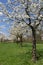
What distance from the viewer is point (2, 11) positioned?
29234mm

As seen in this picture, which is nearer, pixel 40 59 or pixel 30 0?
pixel 30 0

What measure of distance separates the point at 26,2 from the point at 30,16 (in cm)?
200

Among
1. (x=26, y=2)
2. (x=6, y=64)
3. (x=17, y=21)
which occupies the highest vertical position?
(x=26, y=2)

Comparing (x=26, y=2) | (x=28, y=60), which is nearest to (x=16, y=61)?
(x=28, y=60)

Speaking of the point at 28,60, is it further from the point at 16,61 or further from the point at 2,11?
the point at 2,11

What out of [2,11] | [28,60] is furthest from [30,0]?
[28,60]

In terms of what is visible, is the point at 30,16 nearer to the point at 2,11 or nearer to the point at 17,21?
the point at 17,21

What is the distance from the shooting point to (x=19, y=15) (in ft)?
94.2

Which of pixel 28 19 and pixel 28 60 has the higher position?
pixel 28 19

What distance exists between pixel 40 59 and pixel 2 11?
8.68 metres

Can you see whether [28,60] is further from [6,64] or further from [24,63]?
[6,64]

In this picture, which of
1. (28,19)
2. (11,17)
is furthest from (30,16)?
(11,17)

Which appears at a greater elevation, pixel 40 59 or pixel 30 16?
pixel 30 16

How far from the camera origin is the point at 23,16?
28516 mm
